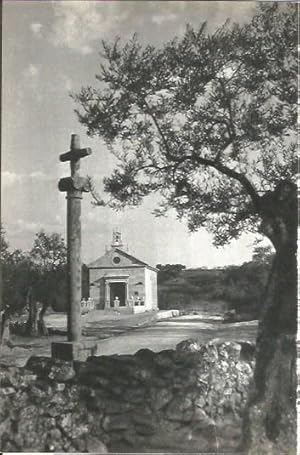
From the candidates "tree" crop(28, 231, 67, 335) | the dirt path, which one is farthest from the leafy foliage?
the dirt path

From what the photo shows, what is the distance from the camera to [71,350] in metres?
1.93

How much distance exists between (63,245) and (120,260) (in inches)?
8.8

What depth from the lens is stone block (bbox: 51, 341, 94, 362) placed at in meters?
1.93

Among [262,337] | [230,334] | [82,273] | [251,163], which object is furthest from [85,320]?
[251,163]

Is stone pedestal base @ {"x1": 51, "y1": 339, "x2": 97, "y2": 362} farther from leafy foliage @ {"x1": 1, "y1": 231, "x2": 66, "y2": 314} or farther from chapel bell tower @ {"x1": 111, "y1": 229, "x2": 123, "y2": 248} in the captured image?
chapel bell tower @ {"x1": 111, "y1": 229, "x2": 123, "y2": 248}

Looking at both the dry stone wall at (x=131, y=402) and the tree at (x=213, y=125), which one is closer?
the dry stone wall at (x=131, y=402)

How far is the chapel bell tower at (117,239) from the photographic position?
6.50 feet

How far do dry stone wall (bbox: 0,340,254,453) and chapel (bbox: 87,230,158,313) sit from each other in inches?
7.7

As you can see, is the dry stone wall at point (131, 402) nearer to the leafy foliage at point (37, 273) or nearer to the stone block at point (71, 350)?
the stone block at point (71, 350)

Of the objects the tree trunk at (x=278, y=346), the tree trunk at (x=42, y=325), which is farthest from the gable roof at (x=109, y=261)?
the tree trunk at (x=278, y=346)

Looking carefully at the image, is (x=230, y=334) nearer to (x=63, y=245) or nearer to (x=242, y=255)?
(x=242, y=255)

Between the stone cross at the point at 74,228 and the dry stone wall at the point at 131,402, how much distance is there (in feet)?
0.58

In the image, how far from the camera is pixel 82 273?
198 cm

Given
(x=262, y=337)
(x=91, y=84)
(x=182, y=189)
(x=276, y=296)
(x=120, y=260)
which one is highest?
(x=91, y=84)
